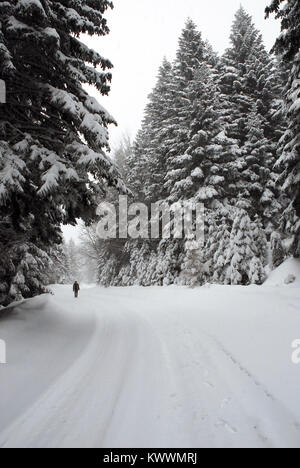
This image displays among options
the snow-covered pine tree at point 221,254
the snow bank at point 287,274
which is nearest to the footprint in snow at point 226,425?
the snow bank at point 287,274

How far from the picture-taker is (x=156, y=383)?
3.93 metres

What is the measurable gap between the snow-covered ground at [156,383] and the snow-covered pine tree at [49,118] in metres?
3.11

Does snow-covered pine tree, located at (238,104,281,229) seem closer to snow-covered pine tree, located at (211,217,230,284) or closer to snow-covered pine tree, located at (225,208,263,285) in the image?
snow-covered pine tree, located at (211,217,230,284)

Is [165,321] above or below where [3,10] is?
below

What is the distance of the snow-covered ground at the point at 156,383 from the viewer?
2713mm

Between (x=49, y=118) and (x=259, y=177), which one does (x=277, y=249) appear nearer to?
(x=259, y=177)

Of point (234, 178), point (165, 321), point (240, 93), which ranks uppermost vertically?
point (240, 93)

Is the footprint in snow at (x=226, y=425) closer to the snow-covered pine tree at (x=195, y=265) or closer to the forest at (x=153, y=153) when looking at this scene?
the forest at (x=153, y=153)

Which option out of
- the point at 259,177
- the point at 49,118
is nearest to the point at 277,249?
the point at 259,177

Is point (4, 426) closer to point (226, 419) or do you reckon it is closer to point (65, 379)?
point (65, 379)
